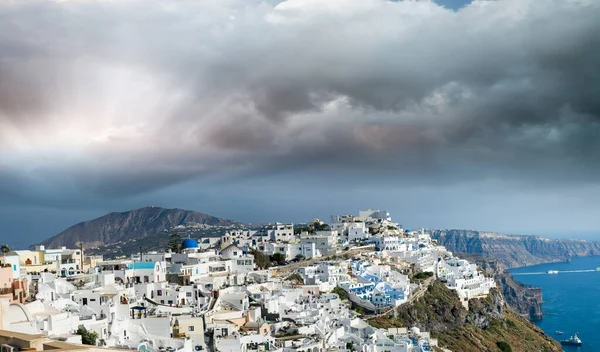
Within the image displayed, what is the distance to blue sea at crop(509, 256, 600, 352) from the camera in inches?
3828

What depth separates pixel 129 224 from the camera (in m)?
143

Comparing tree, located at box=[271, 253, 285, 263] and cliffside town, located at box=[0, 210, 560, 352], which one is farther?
tree, located at box=[271, 253, 285, 263]

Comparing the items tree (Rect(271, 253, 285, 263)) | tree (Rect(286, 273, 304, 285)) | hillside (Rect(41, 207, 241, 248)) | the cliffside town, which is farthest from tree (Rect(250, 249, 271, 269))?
hillside (Rect(41, 207, 241, 248))

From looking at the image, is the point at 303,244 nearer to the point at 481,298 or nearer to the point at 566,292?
the point at 481,298

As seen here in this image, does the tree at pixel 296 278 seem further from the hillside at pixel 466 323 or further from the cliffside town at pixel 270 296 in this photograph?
the hillside at pixel 466 323

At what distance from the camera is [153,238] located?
322ft

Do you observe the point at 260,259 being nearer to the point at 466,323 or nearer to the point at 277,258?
the point at 277,258

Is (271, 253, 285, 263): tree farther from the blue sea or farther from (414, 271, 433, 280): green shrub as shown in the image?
the blue sea

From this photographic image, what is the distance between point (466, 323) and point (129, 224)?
324 feet

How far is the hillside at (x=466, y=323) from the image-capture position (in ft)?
169

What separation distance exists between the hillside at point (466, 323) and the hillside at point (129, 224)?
69.4 metres

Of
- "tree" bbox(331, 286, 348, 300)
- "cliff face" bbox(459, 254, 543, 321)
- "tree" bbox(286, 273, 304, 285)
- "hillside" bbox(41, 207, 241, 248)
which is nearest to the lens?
"tree" bbox(331, 286, 348, 300)

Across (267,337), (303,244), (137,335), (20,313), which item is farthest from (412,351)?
(303,244)

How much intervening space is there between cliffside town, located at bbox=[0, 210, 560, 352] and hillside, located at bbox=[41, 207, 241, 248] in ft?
209
